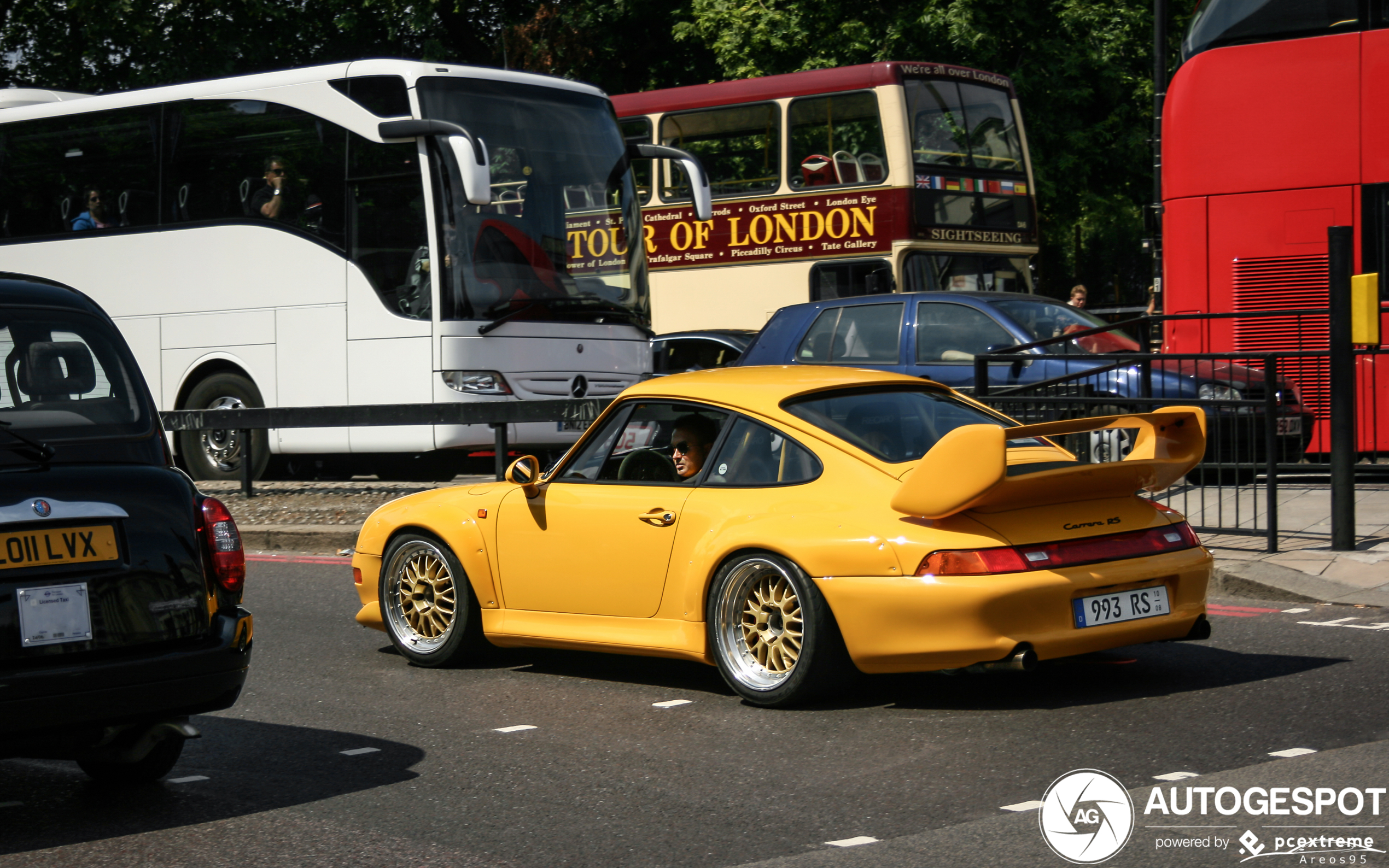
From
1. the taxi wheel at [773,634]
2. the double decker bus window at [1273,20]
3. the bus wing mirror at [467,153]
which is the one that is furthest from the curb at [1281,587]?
the bus wing mirror at [467,153]

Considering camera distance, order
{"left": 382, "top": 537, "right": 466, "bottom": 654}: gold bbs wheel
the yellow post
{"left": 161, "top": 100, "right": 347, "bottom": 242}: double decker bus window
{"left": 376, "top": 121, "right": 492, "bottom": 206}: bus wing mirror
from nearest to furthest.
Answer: {"left": 382, "top": 537, "right": 466, "bottom": 654}: gold bbs wheel
the yellow post
{"left": 376, "top": 121, "right": 492, "bottom": 206}: bus wing mirror
{"left": 161, "top": 100, "right": 347, "bottom": 242}: double decker bus window

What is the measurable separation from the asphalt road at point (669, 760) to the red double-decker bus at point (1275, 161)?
754 cm

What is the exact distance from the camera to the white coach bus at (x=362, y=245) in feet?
→ 50.0

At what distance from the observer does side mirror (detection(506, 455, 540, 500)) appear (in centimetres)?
743

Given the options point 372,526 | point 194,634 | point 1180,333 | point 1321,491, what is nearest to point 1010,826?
point 194,634

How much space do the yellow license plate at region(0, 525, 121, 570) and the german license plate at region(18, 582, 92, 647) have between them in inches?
3.0

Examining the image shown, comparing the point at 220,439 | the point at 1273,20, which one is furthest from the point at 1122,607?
the point at 220,439

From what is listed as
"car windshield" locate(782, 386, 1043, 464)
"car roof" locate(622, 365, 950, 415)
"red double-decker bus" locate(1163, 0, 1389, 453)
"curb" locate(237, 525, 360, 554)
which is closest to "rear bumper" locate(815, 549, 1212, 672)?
"car windshield" locate(782, 386, 1043, 464)

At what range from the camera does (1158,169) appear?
22.0 metres

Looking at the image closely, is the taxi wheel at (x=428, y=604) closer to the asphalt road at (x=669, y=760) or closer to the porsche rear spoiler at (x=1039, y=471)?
the asphalt road at (x=669, y=760)

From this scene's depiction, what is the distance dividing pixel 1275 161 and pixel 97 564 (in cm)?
1234

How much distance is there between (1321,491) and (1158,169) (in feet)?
34.1

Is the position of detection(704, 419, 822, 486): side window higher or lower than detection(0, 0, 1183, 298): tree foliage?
lower

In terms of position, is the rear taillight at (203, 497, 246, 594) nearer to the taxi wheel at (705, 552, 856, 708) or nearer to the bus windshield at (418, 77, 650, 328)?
the taxi wheel at (705, 552, 856, 708)
